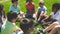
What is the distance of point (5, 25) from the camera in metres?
3.28

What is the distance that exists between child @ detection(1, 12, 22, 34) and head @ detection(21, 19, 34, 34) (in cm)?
9

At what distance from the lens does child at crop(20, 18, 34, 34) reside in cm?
324

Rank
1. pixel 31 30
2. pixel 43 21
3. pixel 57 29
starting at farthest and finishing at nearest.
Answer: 1. pixel 43 21
2. pixel 31 30
3. pixel 57 29

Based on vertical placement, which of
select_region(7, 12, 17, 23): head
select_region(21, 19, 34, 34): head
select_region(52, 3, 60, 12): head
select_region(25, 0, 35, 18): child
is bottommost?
select_region(21, 19, 34, 34): head

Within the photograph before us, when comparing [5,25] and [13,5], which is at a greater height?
[13,5]

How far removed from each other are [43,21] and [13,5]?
567mm

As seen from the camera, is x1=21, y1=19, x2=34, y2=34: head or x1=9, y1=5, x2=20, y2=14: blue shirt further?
x1=9, y1=5, x2=20, y2=14: blue shirt

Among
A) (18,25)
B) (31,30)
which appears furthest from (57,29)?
(18,25)

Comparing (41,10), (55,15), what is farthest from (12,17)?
(55,15)

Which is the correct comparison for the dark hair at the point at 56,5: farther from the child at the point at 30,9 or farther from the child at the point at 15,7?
the child at the point at 15,7

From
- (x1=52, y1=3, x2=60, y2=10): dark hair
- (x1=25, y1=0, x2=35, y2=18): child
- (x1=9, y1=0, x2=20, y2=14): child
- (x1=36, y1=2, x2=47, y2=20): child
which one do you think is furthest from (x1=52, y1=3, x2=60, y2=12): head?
(x1=9, y1=0, x2=20, y2=14): child

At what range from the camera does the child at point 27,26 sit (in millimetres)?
3236

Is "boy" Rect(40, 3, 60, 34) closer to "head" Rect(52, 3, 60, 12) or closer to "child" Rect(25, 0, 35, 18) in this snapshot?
"head" Rect(52, 3, 60, 12)

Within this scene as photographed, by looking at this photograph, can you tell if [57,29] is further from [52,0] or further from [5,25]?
[5,25]
